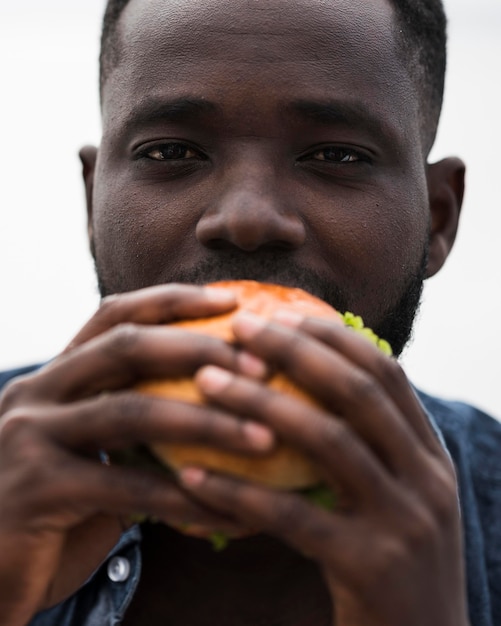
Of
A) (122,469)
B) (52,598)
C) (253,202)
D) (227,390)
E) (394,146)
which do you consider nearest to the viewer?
(227,390)

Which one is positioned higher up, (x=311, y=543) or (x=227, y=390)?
(x=227, y=390)

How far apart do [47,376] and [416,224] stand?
1476mm

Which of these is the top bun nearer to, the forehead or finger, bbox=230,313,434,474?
finger, bbox=230,313,434,474

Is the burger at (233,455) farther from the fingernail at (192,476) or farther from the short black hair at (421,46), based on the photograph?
the short black hair at (421,46)

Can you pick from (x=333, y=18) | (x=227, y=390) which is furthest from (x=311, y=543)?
(x=333, y=18)

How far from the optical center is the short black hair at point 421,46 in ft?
9.41

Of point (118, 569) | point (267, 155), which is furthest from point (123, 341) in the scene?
point (118, 569)

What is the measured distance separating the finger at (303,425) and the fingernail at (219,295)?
8.2 inches

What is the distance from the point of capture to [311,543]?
1444 millimetres

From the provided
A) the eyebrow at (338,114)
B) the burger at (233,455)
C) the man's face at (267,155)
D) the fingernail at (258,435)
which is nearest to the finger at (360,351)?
the burger at (233,455)

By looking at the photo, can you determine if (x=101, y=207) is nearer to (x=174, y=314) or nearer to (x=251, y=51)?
(x=251, y=51)

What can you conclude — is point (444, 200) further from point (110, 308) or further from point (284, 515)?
point (284, 515)

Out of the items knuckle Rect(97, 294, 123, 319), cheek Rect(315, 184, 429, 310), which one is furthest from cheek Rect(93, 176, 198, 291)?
knuckle Rect(97, 294, 123, 319)

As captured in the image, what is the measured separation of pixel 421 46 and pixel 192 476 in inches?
85.0
